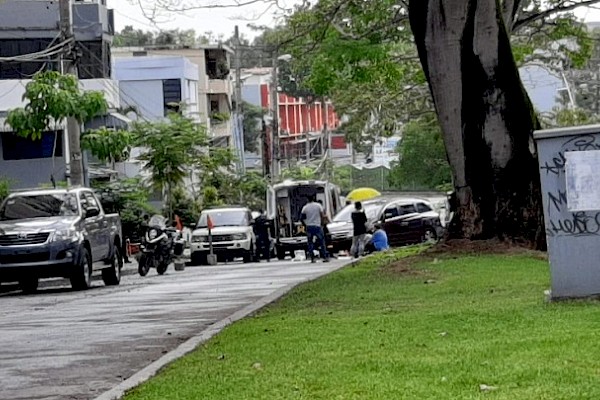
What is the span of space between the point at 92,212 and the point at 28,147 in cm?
2086

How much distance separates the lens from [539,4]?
2877 cm

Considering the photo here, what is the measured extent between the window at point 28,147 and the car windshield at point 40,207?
19.8 m

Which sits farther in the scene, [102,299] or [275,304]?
[102,299]

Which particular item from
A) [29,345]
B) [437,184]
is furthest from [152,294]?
[437,184]

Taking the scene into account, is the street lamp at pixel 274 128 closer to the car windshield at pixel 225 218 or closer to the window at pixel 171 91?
the window at pixel 171 91

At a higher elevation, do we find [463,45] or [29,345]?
[463,45]

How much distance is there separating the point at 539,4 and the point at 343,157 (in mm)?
62289

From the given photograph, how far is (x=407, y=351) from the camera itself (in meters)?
9.84

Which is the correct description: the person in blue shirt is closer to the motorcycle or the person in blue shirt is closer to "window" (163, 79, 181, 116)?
the motorcycle

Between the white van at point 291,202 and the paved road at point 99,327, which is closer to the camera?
the paved road at point 99,327

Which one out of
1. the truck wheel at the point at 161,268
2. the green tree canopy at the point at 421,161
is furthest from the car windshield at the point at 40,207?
the green tree canopy at the point at 421,161

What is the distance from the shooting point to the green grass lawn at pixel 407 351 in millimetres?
8156

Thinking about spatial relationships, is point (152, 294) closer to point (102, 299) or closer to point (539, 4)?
point (102, 299)

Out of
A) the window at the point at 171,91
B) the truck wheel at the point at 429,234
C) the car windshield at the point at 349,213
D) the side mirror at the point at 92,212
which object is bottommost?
the truck wheel at the point at 429,234
